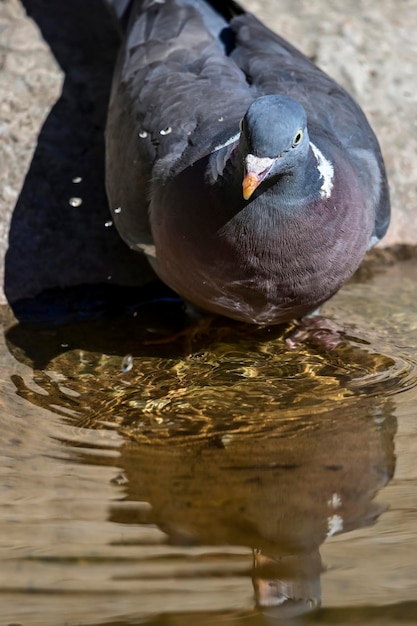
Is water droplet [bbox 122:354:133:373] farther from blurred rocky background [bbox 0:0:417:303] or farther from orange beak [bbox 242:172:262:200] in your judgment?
A: orange beak [bbox 242:172:262:200]

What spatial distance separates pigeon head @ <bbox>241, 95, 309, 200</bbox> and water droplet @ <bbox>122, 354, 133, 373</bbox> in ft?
4.04

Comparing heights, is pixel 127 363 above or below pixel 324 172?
below

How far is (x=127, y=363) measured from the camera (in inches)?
192

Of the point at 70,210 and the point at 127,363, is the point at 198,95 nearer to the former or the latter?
the point at 70,210

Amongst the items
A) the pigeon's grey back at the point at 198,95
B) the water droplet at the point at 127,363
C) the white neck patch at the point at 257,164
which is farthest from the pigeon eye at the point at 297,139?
the water droplet at the point at 127,363

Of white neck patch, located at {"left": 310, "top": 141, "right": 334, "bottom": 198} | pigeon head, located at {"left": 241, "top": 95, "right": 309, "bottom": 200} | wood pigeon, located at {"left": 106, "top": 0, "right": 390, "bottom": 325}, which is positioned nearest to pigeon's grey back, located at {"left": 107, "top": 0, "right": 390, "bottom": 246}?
wood pigeon, located at {"left": 106, "top": 0, "right": 390, "bottom": 325}

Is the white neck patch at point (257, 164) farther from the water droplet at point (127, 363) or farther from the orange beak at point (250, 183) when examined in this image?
the water droplet at point (127, 363)

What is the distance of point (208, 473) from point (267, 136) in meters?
1.27

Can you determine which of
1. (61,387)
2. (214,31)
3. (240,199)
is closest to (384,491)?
(240,199)

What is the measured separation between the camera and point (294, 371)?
473 cm

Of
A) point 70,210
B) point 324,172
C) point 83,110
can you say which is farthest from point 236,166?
point 83,110

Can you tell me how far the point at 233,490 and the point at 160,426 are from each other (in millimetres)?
654

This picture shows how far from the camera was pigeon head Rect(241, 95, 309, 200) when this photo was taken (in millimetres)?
3846

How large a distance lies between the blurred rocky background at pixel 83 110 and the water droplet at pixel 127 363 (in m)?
0.90
